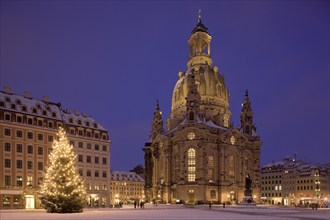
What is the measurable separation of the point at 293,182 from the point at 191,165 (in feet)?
236

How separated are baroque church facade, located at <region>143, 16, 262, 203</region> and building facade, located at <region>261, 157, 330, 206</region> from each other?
3813 cm

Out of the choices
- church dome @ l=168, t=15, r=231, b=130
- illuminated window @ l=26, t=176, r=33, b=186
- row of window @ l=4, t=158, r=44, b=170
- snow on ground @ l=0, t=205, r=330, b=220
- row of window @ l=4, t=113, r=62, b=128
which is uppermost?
church dome @ l=168, t=15, r=231, b=130

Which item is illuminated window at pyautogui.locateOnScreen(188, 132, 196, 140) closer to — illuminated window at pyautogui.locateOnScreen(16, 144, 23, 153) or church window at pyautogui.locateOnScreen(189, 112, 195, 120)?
church window at pyautogui.locateOnScreen(189, 112, 195, 120)

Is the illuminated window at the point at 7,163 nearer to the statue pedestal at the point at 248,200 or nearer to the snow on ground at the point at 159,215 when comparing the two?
the snow on ground at the point at 159,215

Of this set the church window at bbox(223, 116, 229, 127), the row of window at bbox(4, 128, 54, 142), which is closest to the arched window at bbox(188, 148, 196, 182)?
the church window at bbox(223, 116, 229, 127)

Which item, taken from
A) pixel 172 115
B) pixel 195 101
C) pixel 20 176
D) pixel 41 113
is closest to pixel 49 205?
pixel 20 176

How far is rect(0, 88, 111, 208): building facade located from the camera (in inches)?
3027

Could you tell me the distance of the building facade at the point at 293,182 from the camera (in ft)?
544

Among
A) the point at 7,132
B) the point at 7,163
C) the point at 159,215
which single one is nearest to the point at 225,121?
the point at 7,132

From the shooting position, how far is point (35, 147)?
82.1 m

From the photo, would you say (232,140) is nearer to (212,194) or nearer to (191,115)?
(191,115)

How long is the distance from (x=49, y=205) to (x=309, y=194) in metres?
133

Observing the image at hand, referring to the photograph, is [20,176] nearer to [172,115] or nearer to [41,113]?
[41,113]

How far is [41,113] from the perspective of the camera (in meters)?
86.0
